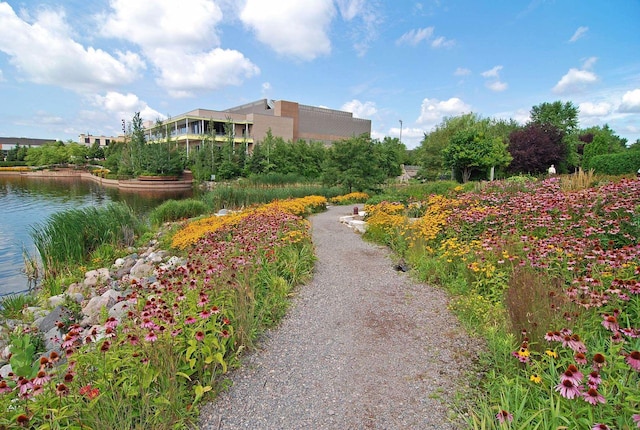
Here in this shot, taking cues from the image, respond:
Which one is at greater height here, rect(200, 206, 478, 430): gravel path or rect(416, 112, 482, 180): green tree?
rect(416, 112, 482, 180): green tree

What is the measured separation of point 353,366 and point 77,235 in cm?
751

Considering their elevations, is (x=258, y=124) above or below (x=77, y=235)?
above

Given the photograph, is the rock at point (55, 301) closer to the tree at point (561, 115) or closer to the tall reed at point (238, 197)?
the tall reed at point (238, 197)

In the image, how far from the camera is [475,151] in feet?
69.1

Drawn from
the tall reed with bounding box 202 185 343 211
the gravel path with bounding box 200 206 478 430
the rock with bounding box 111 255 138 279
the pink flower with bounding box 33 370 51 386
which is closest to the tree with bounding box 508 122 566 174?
the tall reed with bounding box 202 185 343 211

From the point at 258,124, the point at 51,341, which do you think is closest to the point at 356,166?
the point at 51,341

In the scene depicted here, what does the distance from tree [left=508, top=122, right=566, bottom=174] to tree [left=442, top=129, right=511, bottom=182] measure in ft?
11.5

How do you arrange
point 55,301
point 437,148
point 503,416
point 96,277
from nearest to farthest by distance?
point 503,416
point 55,301
point 96,277
point 437,148

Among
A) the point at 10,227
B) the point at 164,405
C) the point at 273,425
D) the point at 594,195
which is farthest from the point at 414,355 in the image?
the point at 10,227

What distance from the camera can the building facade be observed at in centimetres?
4088

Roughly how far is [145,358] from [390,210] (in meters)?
6.62

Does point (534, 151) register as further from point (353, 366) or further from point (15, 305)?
point (15, 305)

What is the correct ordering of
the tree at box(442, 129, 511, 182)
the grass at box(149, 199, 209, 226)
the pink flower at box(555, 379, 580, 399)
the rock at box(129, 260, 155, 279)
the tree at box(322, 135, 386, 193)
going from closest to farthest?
the pink flower at box(555, 379, 580, 399), the rock at box(129, 260, 155, 279), the grass at box(149, 199, 209, 226), the tree at box(322, 135, 386, 193), the tree at box(442, 129, 511, 182)

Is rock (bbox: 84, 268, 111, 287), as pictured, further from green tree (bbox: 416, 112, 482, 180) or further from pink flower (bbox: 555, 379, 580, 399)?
green tree (bbox: 416, 112, 482, 180)
